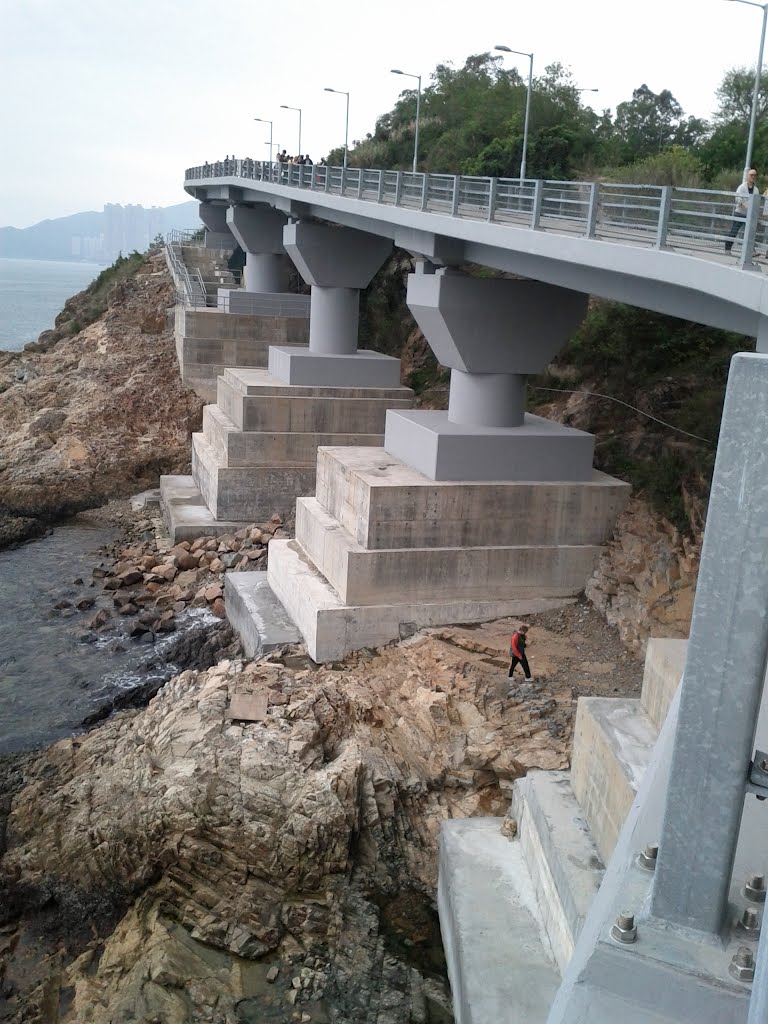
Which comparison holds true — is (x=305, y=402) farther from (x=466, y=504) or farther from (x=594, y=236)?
(x=594, y=236)

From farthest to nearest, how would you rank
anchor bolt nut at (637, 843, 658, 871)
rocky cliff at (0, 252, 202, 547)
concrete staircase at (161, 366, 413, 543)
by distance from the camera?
1. rocky cliff at (0, 252, 202, 547)
2. concrete staircase at (161, 366, 413, 543)
3. anchor bolt nut at (637, 843, 658, 871)

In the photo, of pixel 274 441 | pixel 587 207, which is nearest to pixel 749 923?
pixel 587 207

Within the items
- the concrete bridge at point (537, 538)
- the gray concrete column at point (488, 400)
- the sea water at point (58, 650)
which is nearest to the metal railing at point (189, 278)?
the concrete bridge at point (537, 538)

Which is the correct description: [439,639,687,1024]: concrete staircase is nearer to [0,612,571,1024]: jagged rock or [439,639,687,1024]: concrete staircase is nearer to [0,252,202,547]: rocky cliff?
[0,612,571,1024]: jagged rock

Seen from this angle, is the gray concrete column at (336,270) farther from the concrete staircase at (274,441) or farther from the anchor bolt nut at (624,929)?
the anchor bolt nut at (624,929)

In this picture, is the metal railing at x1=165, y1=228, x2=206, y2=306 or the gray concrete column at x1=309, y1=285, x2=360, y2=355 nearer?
the gray concrete column at x1=309, y1=285, x2=360, y2=355

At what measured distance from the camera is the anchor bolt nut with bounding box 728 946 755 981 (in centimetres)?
555

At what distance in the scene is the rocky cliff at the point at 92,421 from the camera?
30.7 m

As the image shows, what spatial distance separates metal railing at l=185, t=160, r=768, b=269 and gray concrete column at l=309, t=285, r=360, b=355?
9.04ft

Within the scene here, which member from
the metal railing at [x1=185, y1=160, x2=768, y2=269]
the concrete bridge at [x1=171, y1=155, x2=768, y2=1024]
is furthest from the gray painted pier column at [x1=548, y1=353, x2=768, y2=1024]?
the metal railing at [x1=185, y1=160, x2=768, y2=269]

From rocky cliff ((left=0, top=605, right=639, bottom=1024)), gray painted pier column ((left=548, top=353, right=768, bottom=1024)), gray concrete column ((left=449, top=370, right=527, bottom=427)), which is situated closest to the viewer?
gray painted pier column ((left=548, top=353, right=768, bottom=1024))

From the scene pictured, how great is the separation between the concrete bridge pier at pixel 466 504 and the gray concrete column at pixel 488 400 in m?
0.02

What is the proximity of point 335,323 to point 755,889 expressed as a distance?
22.9 meters

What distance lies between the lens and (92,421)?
1304 inches
